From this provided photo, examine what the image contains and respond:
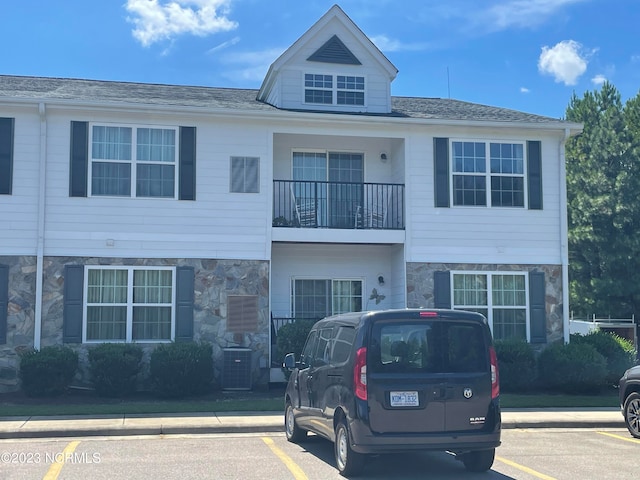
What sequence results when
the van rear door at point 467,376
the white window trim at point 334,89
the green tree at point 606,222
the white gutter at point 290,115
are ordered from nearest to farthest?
1. the van rear door at point 467,376
2. the white gutter at point 290,115
3. the white window trim at point 334,89
4. the green tree at point 606,222

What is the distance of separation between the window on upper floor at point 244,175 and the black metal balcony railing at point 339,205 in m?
0.99

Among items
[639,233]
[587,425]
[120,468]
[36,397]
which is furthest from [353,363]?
[639,233]

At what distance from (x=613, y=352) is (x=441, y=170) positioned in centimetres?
577

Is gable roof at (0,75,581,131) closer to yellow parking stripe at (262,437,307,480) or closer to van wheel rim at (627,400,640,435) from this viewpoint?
van wheel rim at (627,400,640,435)

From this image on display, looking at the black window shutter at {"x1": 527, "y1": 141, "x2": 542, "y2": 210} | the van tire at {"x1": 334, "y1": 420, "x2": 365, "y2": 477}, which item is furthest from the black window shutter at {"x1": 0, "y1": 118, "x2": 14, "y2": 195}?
the black window shutter at {"x1": 527, "y1": 141, "x2": 542, "y2": 210}

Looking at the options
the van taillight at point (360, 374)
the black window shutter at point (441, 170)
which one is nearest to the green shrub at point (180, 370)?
the black window shutter at point (441, 170)

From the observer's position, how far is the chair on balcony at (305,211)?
1797 cm

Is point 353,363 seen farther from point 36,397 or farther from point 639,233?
point 639,233

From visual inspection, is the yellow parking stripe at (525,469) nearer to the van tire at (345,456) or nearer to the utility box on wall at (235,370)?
the van tire at (345,456)

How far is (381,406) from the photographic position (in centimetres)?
798

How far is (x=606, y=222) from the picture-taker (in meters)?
31.6

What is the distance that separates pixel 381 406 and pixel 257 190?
32.1 ft

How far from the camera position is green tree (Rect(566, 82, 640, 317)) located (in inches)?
1220

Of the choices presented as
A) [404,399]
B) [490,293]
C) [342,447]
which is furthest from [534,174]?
[342,447]
